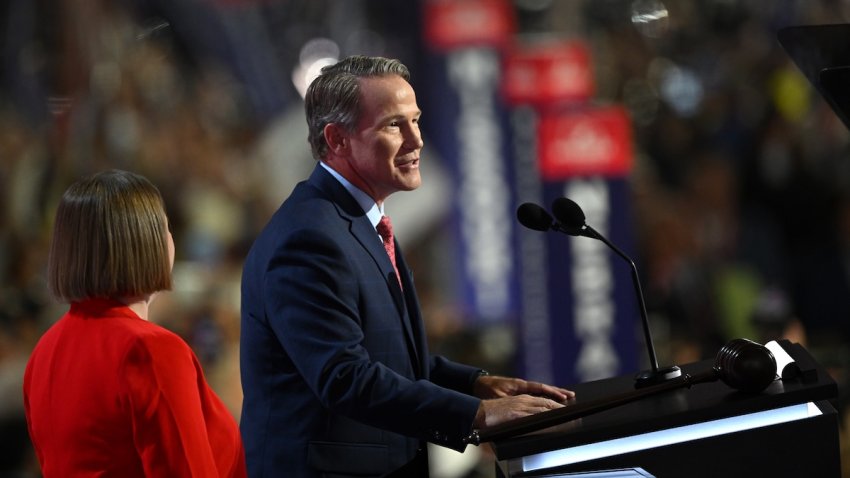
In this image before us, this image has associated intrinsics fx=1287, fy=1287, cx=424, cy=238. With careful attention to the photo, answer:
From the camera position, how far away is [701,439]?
6.18 ft

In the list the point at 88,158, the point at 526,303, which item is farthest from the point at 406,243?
the point at 88,158

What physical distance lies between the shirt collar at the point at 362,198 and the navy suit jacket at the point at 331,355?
0.01 metres

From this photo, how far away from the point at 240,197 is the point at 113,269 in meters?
4.88

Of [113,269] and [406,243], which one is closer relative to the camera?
[113,269]

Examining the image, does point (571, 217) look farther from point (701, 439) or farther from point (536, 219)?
point (701, 439)

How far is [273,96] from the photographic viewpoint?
7316 millimetres

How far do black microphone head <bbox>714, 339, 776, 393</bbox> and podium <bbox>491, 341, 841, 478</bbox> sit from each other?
2 cm

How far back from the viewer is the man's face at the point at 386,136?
2193 mm

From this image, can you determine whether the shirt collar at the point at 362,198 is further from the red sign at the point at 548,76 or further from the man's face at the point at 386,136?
the red sign at the point at 548,76

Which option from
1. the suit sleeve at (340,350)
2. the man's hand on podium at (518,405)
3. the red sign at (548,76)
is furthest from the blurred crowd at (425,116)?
the suit sleeve at (340,350)

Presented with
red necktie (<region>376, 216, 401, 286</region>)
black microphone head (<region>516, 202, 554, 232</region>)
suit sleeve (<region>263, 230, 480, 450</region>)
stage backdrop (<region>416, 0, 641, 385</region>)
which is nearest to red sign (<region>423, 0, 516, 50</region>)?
stage backdrop (<region>416, 0, 641, 385</region>)

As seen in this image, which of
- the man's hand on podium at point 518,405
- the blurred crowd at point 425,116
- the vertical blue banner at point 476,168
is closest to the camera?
the man's hand on podium at point 518,405

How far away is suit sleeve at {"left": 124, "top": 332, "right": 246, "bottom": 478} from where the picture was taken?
1850 mm

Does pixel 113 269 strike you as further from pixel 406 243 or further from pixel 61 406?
pixel 406 243
